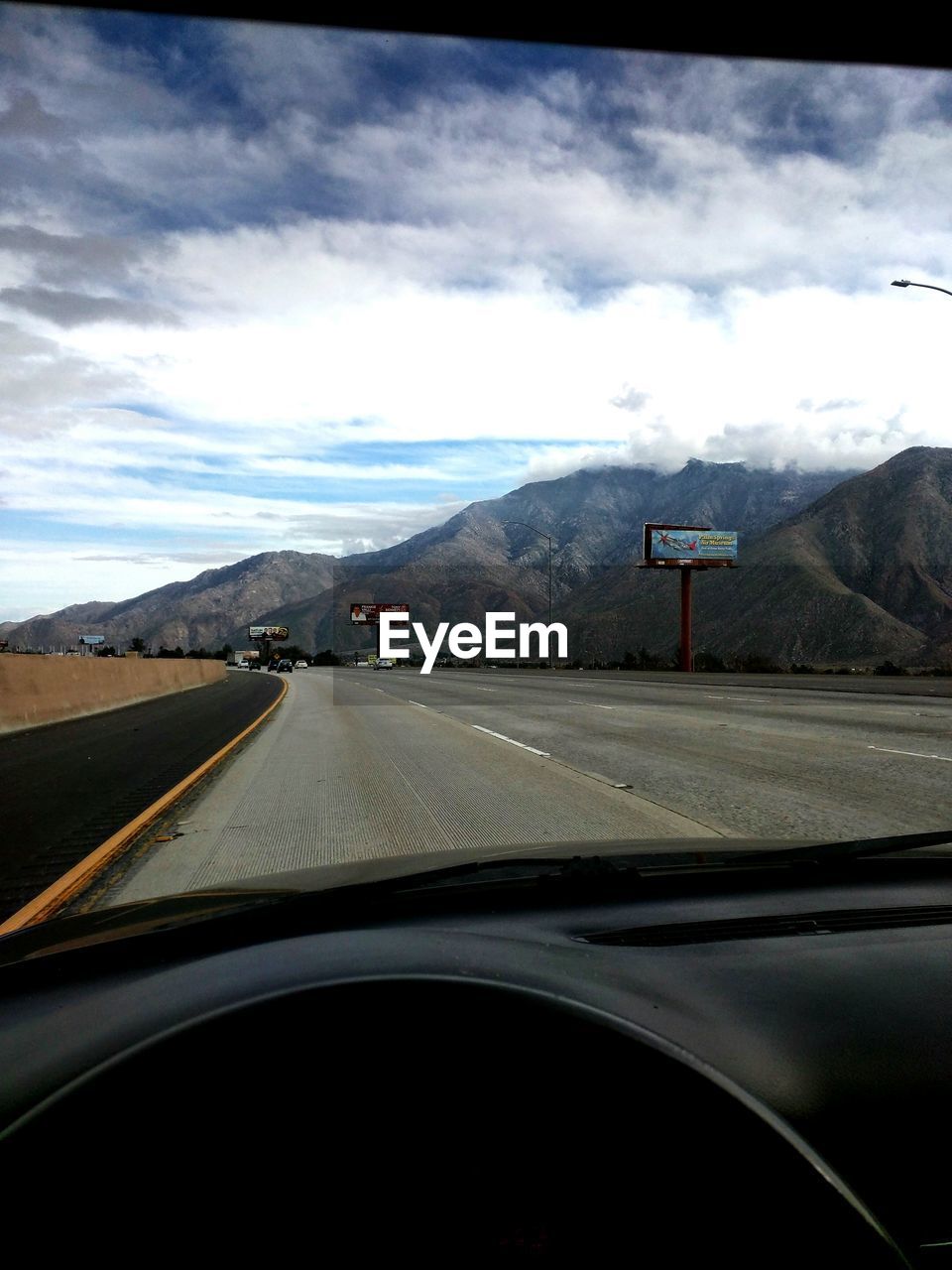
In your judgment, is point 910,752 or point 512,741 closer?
point 910,752

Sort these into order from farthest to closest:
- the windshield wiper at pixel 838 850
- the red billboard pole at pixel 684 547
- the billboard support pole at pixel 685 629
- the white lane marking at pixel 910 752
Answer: the red billboard pole at pixel 684 547 < the billboard support pole at pixel 685 629 < the white lane marking at pixel 910 752 < the windshield wiper at pixel 838 850

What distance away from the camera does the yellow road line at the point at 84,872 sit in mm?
5836

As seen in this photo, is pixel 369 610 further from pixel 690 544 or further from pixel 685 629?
pixel 685 629

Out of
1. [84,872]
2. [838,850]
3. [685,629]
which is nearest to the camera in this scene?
[838,850]

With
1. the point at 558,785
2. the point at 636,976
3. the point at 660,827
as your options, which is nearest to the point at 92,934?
the point at 636,976

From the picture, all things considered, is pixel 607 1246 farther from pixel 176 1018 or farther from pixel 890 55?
pixel 890 55

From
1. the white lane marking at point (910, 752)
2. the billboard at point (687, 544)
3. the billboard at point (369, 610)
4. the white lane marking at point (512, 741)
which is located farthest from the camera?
the billboard at point (369, 610)

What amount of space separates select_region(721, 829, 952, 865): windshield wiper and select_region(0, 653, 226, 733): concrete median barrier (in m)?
18.8

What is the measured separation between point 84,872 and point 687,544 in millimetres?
78848

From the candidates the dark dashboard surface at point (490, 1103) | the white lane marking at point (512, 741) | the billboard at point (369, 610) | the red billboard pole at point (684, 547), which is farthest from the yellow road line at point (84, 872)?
the billboard at point (369, 610)

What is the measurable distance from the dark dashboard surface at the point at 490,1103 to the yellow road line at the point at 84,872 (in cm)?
263

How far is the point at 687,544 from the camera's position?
82.6m

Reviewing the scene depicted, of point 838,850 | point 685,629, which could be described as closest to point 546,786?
point 838,850

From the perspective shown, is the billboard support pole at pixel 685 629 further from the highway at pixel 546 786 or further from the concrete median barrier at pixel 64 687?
the highway at pixel 546 786
